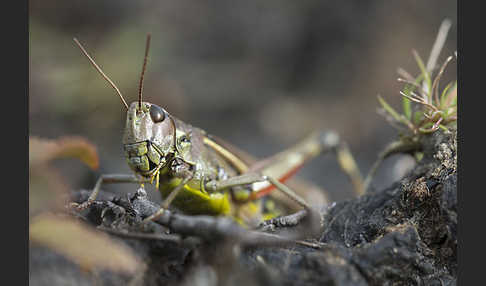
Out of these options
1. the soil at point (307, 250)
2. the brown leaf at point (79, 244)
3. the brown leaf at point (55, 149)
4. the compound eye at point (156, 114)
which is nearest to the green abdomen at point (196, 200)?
the compound eye at point (156, 114)

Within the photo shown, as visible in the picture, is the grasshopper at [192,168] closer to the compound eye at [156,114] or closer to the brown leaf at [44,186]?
the compound eye at [156,114]

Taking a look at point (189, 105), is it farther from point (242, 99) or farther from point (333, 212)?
point (333, 212)

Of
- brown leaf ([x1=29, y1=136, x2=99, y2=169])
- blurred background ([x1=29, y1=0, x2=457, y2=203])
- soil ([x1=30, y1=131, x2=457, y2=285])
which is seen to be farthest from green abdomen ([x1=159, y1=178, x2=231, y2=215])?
blurred background ([x1=29, y1=0, x2=457, y2=203])

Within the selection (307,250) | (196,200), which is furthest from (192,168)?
(307,250)

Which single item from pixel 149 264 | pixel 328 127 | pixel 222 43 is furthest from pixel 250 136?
pixel 149 264

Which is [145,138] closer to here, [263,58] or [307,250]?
[307,250]

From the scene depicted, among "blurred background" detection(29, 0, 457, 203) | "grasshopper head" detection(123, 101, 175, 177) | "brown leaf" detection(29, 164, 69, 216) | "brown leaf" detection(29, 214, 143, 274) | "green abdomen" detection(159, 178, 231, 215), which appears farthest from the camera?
"blurred background" detection(29, 0, 457, 203)

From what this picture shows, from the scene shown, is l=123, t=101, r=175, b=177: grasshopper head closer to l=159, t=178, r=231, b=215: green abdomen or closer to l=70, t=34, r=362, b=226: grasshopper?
l=70, t=34, r=362, b=226: grasshopper
